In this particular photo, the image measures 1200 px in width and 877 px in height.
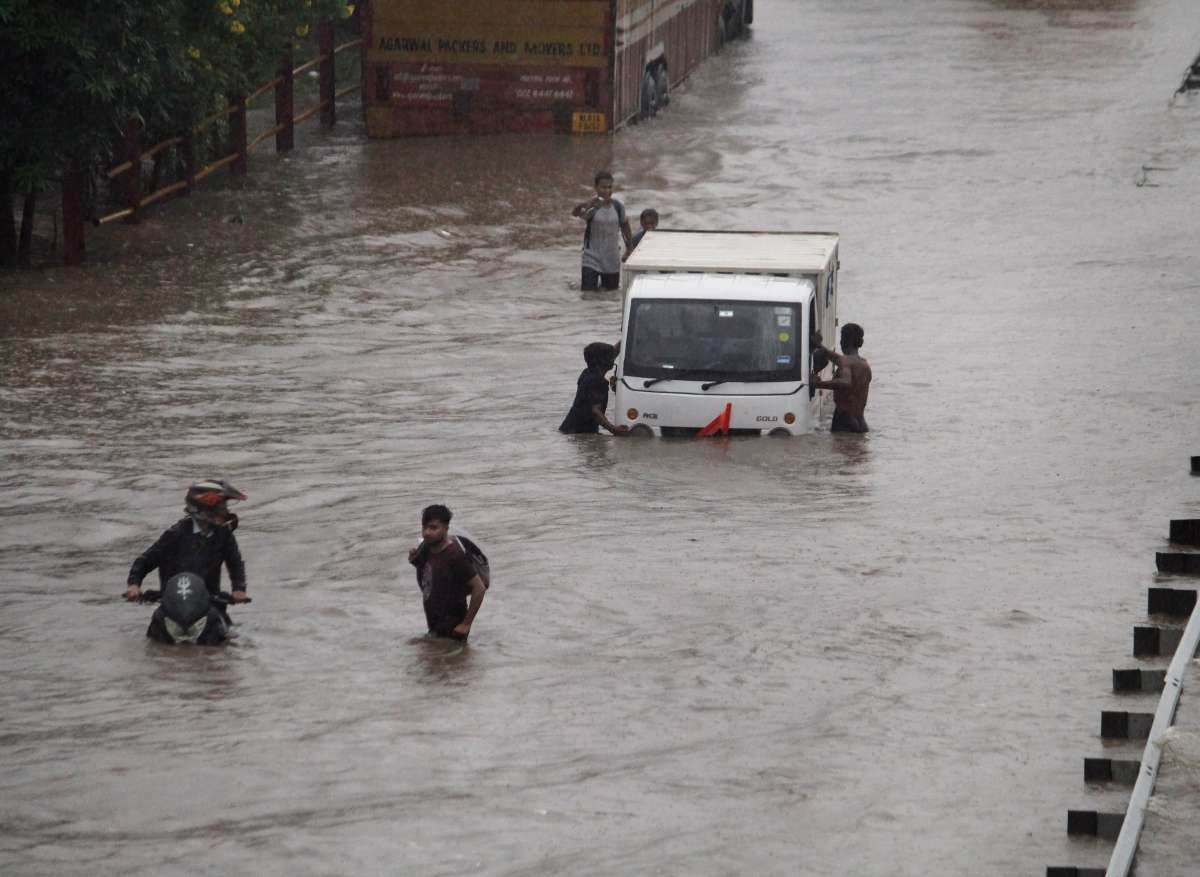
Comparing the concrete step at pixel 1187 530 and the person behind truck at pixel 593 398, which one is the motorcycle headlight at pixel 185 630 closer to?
the concrete step at pixel 1187 530

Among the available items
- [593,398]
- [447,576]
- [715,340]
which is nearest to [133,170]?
[593,398]

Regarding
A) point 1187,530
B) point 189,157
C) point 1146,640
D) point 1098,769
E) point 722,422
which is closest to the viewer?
point 1098,769

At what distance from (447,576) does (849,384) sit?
6.41 meters

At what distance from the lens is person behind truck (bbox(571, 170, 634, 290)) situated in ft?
80.2

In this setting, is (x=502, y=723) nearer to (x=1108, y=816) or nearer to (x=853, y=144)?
(x=1108, y=816)

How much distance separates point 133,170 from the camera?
27984mm

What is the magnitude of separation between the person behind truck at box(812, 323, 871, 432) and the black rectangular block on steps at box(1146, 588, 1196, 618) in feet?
19.4

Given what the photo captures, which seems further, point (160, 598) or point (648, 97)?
point (648, 97)

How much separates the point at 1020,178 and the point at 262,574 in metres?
20.8

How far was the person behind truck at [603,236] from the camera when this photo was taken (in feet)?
80.2

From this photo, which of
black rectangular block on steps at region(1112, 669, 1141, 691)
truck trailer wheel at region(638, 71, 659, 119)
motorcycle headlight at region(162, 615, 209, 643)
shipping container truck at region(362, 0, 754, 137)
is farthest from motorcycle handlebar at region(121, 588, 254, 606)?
truck trailer wheel at region(638, 71, 659, 119)

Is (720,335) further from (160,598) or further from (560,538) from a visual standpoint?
(160,598)

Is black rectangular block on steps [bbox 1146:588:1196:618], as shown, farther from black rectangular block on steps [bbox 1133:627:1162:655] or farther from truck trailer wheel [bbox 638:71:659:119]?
truck trailer wheel [bbox 638:71:659:119]

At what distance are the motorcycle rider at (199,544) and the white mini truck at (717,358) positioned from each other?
617cm
